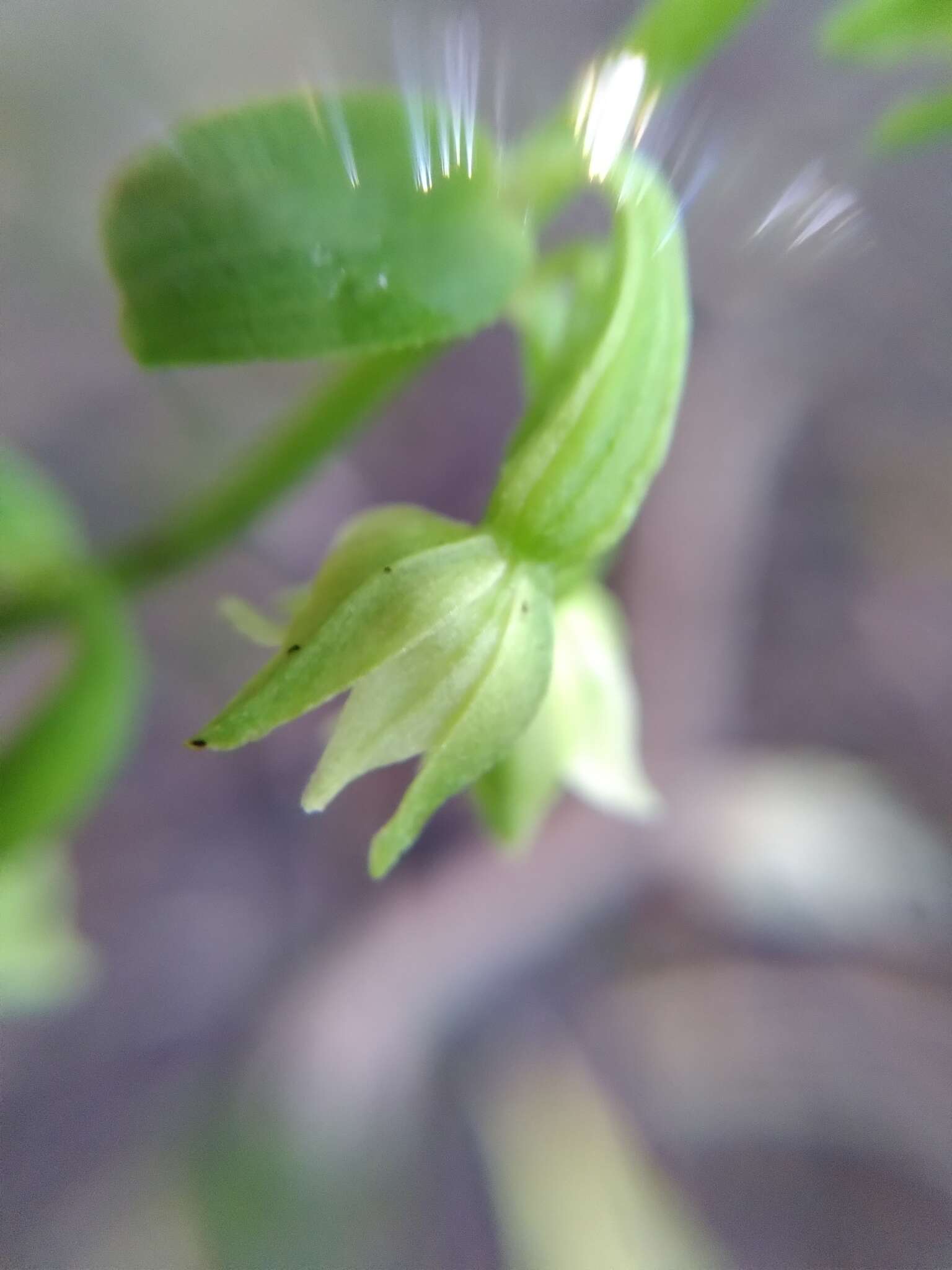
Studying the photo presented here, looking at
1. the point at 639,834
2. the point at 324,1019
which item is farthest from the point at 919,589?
the point at 324,1019

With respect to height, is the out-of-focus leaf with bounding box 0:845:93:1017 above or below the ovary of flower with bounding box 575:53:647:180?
below

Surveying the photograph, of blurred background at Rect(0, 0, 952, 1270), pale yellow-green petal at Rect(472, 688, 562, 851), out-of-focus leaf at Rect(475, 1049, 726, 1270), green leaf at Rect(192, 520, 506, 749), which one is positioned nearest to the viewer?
green leaf at Rect(192, 520, 506, 749)

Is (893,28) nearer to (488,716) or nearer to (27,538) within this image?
(488,716)

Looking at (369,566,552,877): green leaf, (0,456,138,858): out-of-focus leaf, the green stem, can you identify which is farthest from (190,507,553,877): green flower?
(0,456,138,858): out-of-focus leaf

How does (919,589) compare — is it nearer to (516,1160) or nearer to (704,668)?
(704,668)

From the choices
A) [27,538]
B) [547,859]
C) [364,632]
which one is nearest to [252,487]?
[27,538]

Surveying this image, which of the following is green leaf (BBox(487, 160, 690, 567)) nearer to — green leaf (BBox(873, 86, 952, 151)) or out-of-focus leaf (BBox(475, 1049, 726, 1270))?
green leaf (BBox(873, 86, 952, 151))

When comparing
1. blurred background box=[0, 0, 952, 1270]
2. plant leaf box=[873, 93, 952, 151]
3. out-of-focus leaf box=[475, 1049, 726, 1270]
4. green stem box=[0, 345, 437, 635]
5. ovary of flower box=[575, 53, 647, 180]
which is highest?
ovary of flower box=[575, 53, 647, 180]
